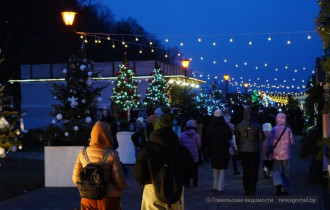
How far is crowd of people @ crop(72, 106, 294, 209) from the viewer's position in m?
7.47

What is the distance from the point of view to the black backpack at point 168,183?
7.26 metres

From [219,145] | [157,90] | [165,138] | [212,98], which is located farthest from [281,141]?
[212,98]

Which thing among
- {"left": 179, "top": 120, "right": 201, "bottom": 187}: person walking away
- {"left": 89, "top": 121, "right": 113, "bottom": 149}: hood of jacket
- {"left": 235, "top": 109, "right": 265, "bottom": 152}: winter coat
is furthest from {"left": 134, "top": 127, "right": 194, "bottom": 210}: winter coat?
{"left": 179, "top": 120, "right": 201, "bottom": 187}: person walking away

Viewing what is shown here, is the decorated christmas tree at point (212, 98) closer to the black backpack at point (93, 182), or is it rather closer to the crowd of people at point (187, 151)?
the crowd of people at point (187, 151)

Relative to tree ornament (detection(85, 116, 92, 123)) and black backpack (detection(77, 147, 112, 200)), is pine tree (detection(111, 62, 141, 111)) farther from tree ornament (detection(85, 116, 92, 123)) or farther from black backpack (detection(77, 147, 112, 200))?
black backpack (detection(77, 147, 112, 200))

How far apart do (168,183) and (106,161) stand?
1.03m

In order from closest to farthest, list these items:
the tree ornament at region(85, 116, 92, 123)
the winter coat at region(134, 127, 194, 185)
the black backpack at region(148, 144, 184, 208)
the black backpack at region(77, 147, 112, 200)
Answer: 1. the black backpack at region(148, 144, 184, 208)
2. the winter coat at region(134, 127, 194, 185)
3. the black backpack at region(77, 147, 112, 200)
4. the tree ornament at region(85, 116, 92, 123)

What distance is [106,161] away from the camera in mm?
7984

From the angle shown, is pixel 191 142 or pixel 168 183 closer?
pixel 168 183

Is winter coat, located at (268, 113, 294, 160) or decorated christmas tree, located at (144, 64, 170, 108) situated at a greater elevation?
decorated christmas tree, located at (144, 64, 170, 108)

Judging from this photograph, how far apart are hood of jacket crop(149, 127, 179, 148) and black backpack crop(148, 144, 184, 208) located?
189 mm

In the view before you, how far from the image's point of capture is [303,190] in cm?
1493

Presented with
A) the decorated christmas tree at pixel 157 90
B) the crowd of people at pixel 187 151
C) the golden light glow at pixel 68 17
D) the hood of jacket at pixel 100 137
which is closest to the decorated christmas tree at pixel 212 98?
the decorated christmas tree at pixel 157 90

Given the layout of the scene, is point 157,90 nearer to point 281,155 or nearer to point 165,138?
point 281,155
